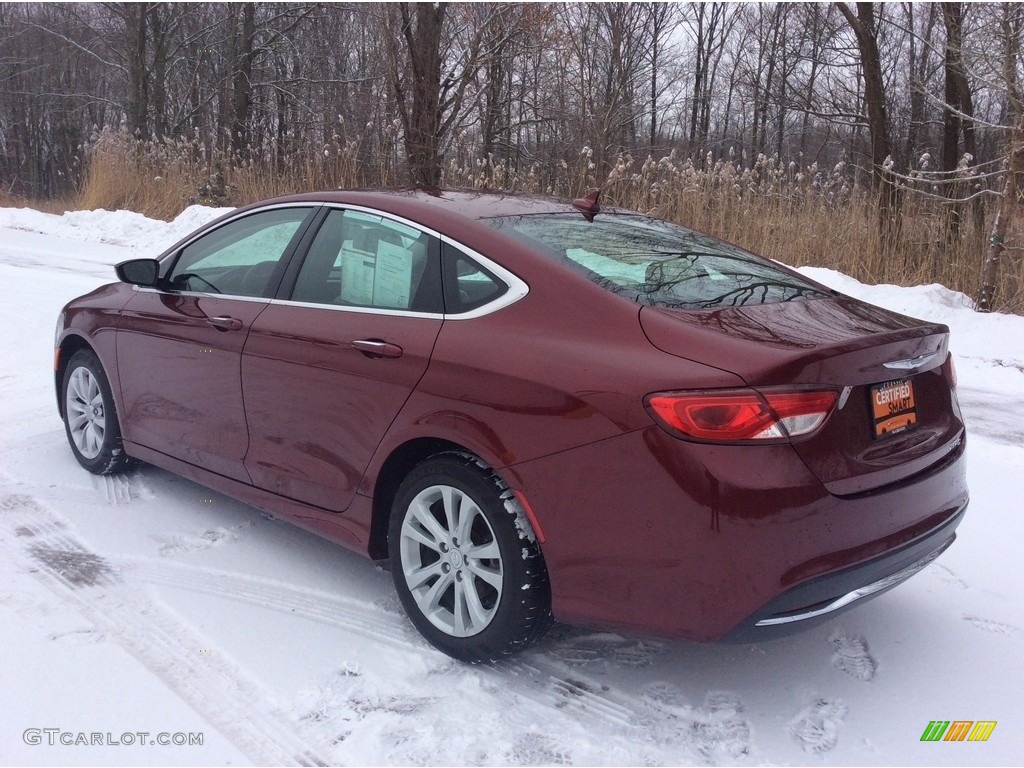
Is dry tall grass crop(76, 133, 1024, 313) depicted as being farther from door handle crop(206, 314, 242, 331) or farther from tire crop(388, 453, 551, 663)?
tire crop(388, 453, 551, 663)

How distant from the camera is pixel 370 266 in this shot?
138 inches

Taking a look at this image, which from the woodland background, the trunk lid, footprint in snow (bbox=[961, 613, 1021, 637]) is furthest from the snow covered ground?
the woodland background

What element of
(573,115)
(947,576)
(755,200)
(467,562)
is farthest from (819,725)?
(573,115)

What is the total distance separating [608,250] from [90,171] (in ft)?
61.4

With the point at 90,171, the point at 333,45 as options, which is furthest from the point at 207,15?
the point at 90,171

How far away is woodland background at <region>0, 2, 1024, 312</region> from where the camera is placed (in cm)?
1018

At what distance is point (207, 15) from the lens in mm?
28266

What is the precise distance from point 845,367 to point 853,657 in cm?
117

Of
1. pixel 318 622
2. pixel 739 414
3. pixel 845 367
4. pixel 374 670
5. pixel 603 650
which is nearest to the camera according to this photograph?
pixel 739 414

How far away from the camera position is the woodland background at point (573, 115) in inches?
401

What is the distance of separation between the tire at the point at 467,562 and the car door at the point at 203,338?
40.5 inches

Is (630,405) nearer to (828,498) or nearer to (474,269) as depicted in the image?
(828,498)

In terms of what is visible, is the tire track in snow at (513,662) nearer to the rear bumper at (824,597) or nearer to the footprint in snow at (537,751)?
the footprint in snow at (537,751)

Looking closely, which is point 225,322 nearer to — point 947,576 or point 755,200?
point 947,576
